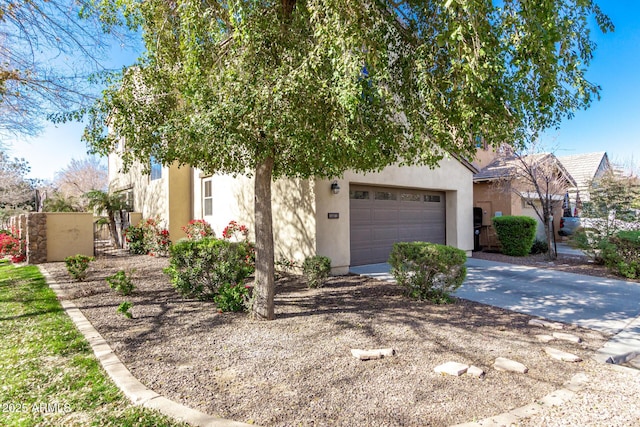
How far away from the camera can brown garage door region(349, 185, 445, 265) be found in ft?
32.5

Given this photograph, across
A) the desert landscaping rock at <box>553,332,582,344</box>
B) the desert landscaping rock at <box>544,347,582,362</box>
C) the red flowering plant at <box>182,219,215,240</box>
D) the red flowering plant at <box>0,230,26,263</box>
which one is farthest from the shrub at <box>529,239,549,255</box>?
the red flowering plant at <box>0,230,26,263</box>

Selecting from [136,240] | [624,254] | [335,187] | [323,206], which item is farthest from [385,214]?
[136,240]

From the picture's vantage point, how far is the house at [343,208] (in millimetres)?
8883

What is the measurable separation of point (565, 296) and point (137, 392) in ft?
24.2

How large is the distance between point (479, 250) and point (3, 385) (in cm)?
1422

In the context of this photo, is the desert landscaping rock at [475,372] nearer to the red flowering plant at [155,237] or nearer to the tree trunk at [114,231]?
the red flowering plant at [155,237]

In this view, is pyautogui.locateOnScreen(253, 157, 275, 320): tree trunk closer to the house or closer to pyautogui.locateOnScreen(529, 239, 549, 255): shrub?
the house

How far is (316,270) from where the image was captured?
764 centimetres

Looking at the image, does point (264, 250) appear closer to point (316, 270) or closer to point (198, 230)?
point (316, 270)

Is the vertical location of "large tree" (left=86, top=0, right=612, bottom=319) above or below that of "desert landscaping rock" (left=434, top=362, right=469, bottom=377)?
above

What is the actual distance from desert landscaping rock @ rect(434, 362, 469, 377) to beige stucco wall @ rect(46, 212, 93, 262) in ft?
→ 42.7

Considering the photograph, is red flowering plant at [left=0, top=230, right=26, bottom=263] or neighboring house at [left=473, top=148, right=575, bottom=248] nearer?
red flowering plant at [left=0, top=230, right=26, bottom=263]

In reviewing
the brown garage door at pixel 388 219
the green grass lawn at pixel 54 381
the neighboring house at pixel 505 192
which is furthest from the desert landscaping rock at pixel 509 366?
the neighboring house at pixel 505 192

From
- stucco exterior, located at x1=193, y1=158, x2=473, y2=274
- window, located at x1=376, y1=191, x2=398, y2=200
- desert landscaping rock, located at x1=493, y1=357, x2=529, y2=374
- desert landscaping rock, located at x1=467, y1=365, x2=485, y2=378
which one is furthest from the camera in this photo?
window, located at x1=376, y1=191, x2=398, y2=200
